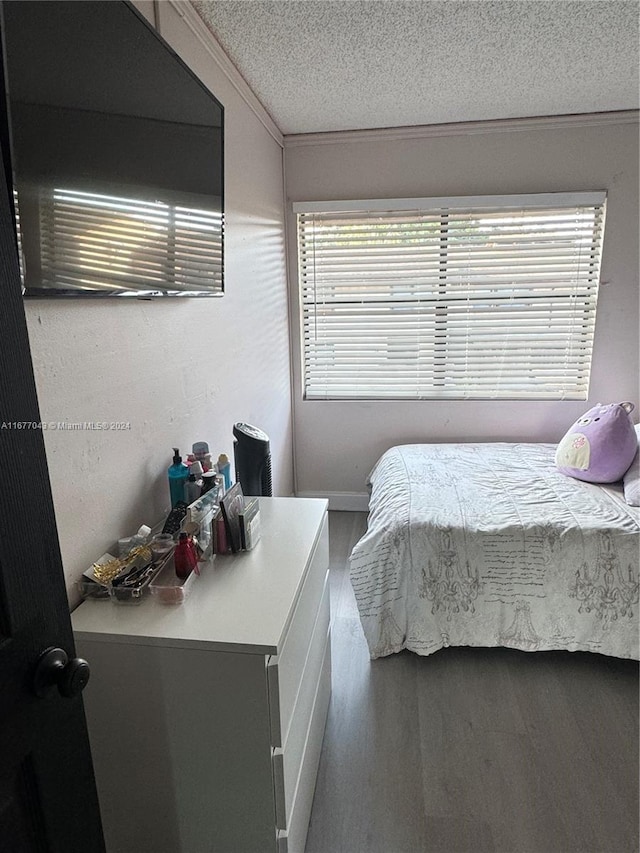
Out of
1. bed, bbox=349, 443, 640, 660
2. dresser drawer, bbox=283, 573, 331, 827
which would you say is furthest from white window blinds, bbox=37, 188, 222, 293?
bed, bbox=349, 443, 640, 660

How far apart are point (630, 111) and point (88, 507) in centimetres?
336

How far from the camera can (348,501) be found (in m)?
3.61

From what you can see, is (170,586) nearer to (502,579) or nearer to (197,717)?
(197,717)

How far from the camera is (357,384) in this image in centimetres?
347

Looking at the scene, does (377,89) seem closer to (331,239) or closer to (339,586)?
(331,239)

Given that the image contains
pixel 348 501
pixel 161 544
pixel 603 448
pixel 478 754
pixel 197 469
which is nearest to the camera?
pixel 161 544

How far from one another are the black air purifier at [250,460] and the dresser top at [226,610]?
0.49 metres

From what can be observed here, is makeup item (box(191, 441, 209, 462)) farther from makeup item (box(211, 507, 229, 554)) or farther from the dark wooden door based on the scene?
the dark wooden door

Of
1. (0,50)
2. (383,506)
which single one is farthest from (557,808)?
(0,50)

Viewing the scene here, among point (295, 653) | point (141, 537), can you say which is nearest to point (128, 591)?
point (141, 537)

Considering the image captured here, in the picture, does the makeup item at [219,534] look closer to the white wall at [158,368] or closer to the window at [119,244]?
the white wall at [158,368]

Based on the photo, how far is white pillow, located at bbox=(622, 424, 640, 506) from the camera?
2.29 m

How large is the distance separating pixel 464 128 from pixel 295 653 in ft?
9.85

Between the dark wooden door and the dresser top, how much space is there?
24 centimetres
